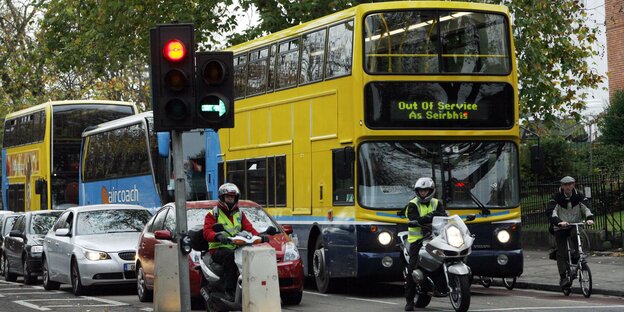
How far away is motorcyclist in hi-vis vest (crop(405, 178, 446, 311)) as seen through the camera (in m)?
15.4

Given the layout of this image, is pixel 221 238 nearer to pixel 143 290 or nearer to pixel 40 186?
pixel 143 290

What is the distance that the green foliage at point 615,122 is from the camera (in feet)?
106

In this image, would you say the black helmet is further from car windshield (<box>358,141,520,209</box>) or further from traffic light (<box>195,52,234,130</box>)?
car windshield (<box>358,141,520,209</box>)

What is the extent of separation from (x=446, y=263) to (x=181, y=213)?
4.00 m

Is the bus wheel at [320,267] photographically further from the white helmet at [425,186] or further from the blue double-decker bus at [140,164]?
the blue double-decker bus at [140,164]

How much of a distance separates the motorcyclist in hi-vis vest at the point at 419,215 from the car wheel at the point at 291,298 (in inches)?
75.9

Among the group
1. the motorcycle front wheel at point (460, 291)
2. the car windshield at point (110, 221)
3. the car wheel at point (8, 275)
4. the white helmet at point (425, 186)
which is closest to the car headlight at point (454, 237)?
the motorcycle front wheel at point (460, 291)

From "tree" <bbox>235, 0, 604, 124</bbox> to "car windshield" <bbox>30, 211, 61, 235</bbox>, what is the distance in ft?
21.4

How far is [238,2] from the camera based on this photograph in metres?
30.0

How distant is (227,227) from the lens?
13.9m

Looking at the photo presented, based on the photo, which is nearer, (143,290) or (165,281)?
(165,281)

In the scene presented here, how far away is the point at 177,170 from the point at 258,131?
33.2ft

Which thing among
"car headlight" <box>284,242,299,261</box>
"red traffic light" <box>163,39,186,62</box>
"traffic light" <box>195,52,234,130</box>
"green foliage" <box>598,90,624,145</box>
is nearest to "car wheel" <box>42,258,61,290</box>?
"car headlight" <box>284,242,299,261</box>

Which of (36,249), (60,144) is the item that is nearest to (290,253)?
(36,249)
